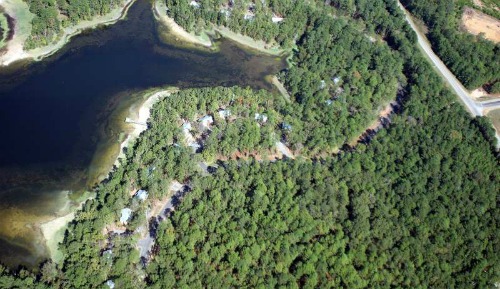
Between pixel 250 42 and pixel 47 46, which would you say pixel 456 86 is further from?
pixel 47 46

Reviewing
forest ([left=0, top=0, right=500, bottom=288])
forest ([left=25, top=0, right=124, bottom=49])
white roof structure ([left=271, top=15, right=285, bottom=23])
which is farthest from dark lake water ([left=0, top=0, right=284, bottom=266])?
white roof structure ([left=271, top=15, right=285, bottom=23])

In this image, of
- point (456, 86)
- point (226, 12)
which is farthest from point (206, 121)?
point (456, 86)

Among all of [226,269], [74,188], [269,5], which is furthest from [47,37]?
[226,269]

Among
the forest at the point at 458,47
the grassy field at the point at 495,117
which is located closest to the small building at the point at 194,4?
the forest at the point at 458,47

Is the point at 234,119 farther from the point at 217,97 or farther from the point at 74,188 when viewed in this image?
the point at 74,188

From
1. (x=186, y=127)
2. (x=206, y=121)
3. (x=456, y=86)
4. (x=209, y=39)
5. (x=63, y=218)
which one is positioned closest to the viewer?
(x=63, y=218)

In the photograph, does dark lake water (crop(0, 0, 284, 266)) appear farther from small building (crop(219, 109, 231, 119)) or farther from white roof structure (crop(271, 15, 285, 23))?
small building (crop(219, 109, 231, 119))

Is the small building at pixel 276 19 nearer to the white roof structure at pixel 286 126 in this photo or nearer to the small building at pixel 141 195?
the white roof structure at pixel 286 126
